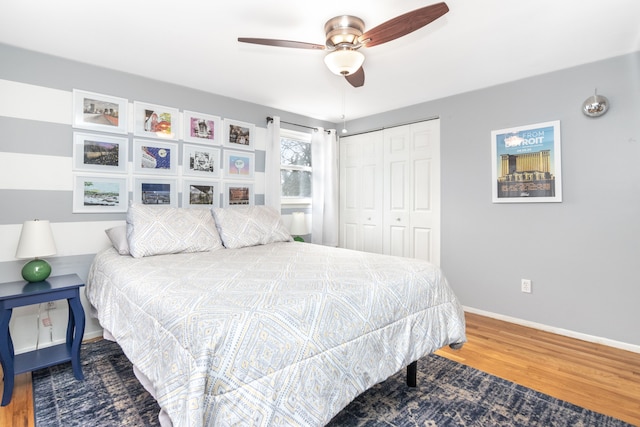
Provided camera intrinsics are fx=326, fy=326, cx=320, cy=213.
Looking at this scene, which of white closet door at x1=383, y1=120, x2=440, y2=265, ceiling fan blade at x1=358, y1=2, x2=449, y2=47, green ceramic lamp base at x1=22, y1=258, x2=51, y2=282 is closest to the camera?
ceiling fan blade at x1=358, y1=2, x2=449, y2=47

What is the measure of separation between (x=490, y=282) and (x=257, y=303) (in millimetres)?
2897

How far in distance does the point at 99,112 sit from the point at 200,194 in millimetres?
1113

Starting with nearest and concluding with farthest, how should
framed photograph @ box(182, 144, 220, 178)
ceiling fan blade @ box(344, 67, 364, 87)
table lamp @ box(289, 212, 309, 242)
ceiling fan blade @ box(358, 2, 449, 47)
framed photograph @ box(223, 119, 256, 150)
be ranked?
ceiling fan blade @ box(358, 2, 449, 47), ceiling fan blade @ box(344, 67, 364, 87), framed photograph @ box(182, 144, 220, 178), framed photograph @ box(223, 119, 256, 150), table lamp @ box(289, 212, 309, 242)

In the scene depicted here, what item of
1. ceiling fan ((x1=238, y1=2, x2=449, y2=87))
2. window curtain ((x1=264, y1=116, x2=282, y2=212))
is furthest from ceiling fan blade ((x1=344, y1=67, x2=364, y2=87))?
window curtain ((x1=264, y1=116, x2=282, y2=212))

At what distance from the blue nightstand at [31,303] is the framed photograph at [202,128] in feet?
5.55

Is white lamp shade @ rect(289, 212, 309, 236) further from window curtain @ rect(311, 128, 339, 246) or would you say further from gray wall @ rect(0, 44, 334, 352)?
gray wall @ rect(0, 44, 334, 352)

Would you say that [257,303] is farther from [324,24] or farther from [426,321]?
[324,24]

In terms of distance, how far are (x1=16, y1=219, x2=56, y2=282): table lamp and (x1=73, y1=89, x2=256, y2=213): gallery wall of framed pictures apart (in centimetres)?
49

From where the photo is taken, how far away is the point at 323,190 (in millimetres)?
4508

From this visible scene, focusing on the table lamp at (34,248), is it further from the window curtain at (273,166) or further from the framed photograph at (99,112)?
the window curtain at (273,166)

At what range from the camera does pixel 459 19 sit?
2.10 m

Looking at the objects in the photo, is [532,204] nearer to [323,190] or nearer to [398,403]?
[398,403]

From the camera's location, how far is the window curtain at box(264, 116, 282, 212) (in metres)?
3.88

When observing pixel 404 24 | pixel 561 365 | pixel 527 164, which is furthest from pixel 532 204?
pixel 404 24
